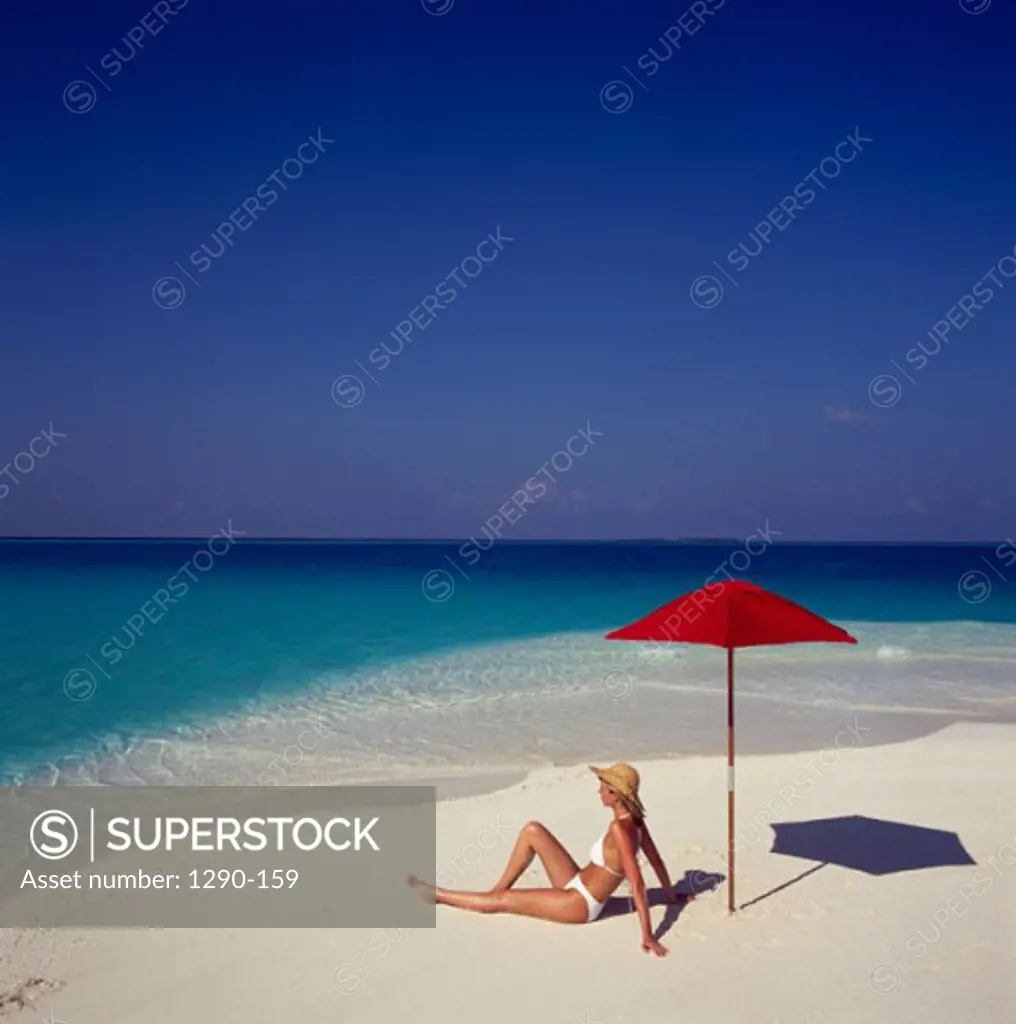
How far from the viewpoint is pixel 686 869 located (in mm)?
7078

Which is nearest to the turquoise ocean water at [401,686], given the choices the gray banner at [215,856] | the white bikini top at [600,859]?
the gray banner at [215,856]

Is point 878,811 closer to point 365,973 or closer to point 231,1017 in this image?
point 365,973

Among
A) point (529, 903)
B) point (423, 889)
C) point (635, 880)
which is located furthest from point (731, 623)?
point (423, 889)

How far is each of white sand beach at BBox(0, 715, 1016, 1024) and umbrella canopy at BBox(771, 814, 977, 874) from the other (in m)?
0.11

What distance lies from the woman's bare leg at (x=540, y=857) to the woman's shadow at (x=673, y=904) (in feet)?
1.23

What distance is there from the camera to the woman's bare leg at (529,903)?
594 centimetres

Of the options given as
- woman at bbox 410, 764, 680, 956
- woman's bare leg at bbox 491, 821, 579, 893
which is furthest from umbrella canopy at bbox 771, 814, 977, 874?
woman's bare leg at bbox 491, 821, 579, 893

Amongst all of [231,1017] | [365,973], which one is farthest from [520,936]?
[231,1017]

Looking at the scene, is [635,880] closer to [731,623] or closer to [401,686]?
[731,623]

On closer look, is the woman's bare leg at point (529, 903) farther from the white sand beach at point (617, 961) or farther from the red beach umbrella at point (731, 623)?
the red beach umbrella at point (731, 623)

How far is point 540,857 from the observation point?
618cm

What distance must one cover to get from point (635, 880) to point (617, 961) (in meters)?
0.45

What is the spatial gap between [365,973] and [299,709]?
993cm

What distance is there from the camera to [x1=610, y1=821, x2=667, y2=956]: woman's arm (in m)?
5.55
